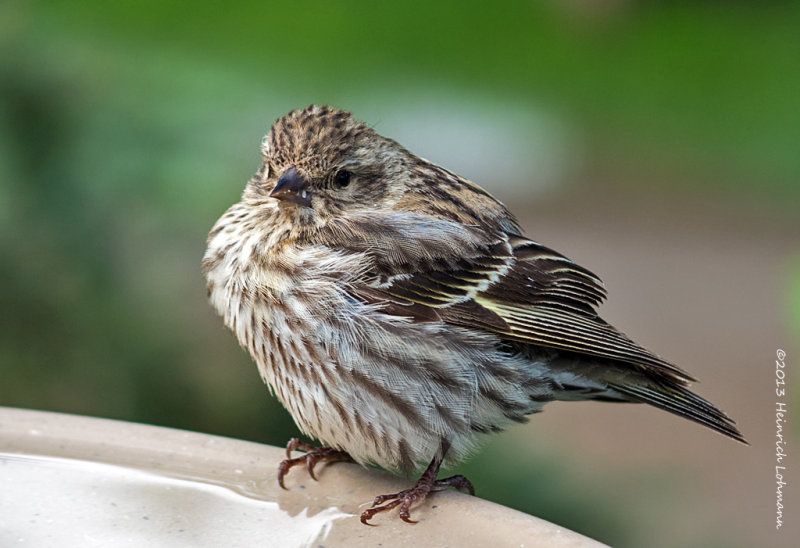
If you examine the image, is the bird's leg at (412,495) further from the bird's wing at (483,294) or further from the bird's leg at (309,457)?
the bird's wing at (483,294)

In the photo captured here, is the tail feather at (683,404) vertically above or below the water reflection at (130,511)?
above

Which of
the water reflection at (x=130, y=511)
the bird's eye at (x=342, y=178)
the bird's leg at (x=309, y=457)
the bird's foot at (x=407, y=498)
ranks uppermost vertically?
the bird's eye at (x=342, y=178)

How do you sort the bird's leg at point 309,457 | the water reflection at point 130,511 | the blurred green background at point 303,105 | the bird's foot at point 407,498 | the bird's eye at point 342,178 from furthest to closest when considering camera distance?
the blurred green background at point 303,105 → the bird's eye at point 342,178 → the bird's leg at point 309,457 → the bird's foot at point 407,498 → the water reflection at point 130,511

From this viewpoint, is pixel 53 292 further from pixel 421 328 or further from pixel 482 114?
pixel 482 114

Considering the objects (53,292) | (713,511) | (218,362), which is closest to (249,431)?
(218,362)

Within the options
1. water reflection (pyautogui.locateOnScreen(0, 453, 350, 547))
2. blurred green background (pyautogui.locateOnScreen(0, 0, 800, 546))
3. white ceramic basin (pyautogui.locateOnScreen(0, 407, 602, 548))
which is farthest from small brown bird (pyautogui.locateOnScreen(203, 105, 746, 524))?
blurred green background (pyautogui.locateOnScreen(0, 0, 800, 546))

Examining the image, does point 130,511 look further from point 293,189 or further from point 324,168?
point 324,168

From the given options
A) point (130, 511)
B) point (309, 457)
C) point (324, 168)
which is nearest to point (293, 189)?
point (324, 168)

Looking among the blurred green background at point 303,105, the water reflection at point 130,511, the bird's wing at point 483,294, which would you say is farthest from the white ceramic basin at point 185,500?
the blurred green background at point 303,105
